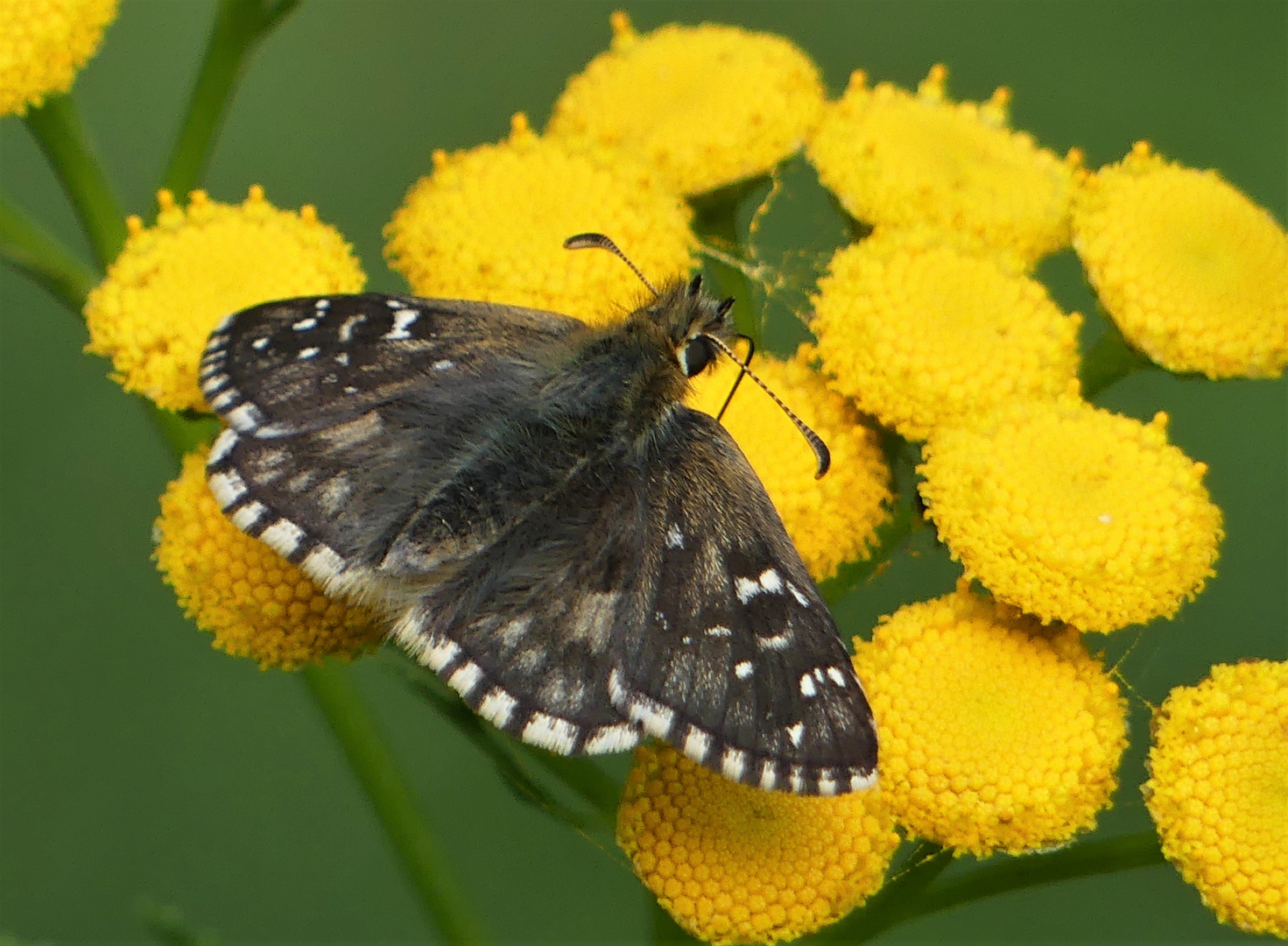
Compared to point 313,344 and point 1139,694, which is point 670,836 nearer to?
point 1139,694

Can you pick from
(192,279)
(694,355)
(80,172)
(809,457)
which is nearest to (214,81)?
(80,172)

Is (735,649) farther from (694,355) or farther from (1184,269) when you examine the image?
(1184,269)

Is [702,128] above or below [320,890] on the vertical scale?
above

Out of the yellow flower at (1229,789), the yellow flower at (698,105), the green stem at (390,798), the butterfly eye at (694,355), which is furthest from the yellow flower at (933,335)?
the green stem at (390,798)

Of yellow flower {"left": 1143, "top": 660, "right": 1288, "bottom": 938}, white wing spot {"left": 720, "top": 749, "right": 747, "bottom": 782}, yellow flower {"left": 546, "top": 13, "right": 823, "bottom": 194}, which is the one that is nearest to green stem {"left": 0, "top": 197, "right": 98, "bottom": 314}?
yellow flower {"left": 546, "top": 13, "right": 823, "bottom": 194}

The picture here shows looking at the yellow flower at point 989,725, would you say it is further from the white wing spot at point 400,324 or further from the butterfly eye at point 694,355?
the white wing spot at point 400,324

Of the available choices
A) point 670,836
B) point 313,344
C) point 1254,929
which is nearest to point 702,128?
point 313,344

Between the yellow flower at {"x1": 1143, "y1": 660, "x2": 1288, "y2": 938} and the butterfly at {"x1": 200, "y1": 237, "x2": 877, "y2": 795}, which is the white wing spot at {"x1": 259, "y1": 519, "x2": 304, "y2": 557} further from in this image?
the yellow flower at {"x1": 1143, "y1": 660, "x2": 1288, "y2": 938}
